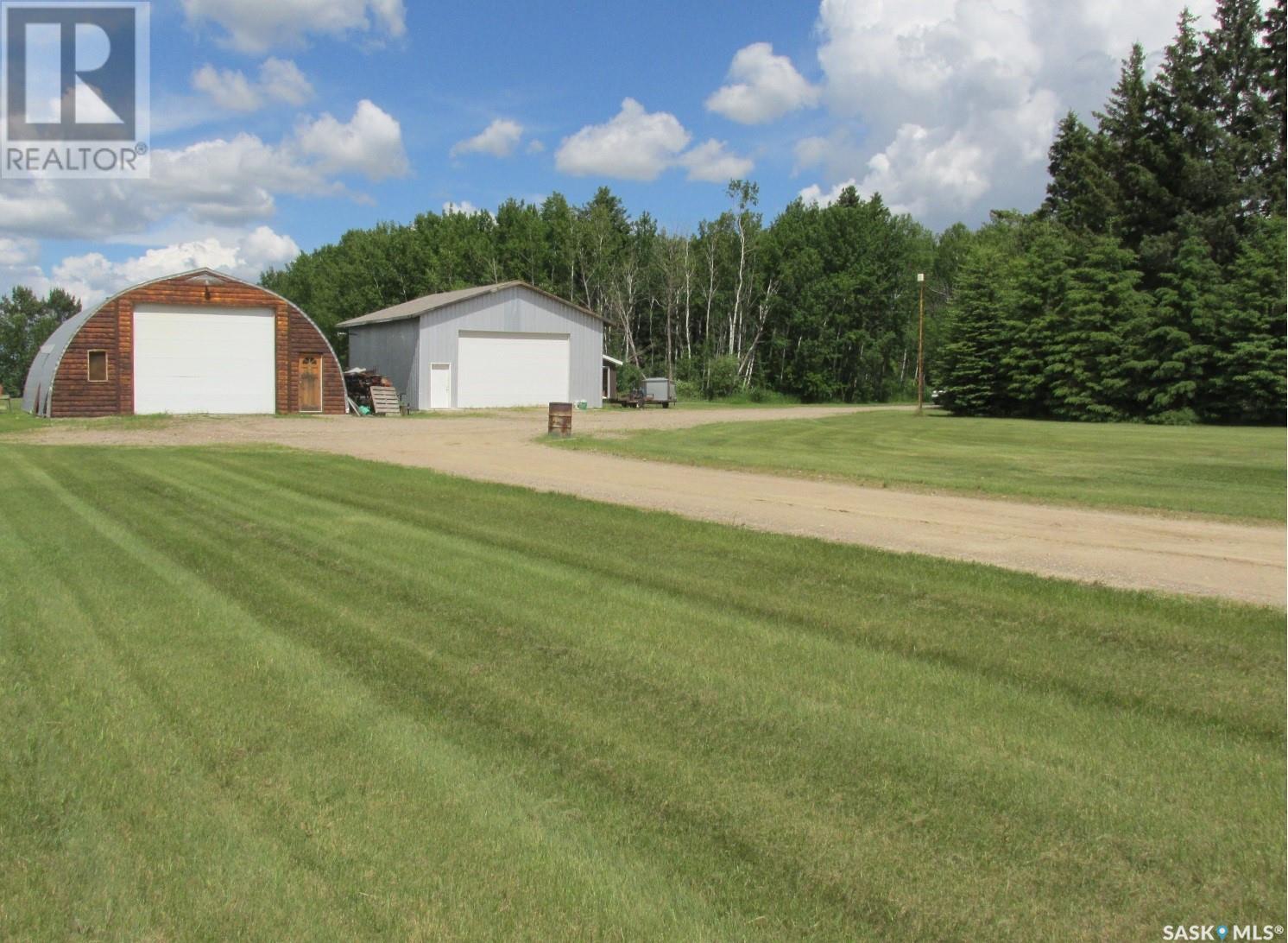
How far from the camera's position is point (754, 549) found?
9.17 m

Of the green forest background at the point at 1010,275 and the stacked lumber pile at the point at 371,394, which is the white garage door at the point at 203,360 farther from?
the green forest background at the point at 1010,275

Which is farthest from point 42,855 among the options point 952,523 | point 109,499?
point 109,499

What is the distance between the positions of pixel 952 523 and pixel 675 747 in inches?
281

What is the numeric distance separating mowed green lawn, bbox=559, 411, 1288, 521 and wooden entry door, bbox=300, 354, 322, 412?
15561 mm

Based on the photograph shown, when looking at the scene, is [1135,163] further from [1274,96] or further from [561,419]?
[561,419]

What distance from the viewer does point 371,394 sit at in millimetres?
37750

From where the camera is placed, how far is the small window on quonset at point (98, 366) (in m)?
32.8

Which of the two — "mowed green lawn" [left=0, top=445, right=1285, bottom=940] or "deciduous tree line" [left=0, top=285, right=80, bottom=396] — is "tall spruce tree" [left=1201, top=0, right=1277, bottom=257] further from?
"deciduous tree line" [left=0, top=285, right=80, bottom=396]

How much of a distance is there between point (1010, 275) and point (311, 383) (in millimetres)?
34040

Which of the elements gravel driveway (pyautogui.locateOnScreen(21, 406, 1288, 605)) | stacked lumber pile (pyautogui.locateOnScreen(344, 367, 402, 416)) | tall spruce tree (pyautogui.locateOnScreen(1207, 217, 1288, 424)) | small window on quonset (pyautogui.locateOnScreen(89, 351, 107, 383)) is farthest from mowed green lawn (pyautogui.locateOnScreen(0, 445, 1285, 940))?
tall spruce tree (pyautogui.locateOnScreen(1207, 217, 1288, 424))

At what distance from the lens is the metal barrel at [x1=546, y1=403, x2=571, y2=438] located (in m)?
24.4

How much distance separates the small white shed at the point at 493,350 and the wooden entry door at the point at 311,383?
4545 mm

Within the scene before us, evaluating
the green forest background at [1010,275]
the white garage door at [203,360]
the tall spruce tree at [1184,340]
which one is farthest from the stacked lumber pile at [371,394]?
the tall spruce tree at [1184,340]

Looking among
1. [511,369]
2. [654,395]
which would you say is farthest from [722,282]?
[511,369]
